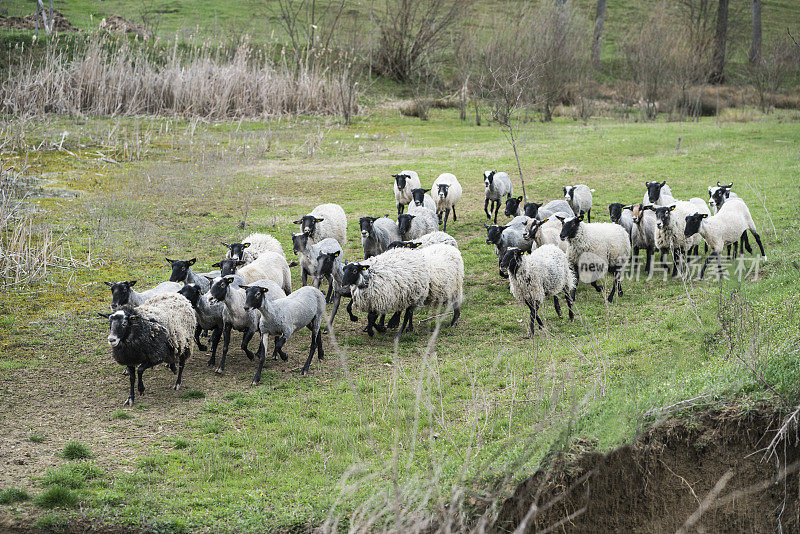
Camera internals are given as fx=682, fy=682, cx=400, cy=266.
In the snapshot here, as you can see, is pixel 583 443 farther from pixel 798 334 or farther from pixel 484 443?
pixel 798 334

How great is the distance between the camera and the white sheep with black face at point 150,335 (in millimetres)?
7666

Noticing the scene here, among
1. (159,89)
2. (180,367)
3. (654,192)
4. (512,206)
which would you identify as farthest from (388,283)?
(159,89)

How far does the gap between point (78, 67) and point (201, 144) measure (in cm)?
609

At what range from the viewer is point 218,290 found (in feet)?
27.9

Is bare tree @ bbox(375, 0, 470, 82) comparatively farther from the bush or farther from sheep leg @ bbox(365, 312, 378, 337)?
the bush

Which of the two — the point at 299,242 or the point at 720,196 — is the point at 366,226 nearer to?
the point at 299,242

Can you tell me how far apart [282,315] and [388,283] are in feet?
5.46

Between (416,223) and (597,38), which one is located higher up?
(597,38)

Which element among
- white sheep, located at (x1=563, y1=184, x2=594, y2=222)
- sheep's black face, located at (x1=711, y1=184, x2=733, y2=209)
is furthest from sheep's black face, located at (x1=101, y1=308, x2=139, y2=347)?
sheep's black face, located at (x1=711, y1=184, x2=733, y2=209)

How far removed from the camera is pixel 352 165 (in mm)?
21516

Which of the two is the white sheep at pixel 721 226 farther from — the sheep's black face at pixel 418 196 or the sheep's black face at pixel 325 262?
the sheep's black face at pixel 325 262

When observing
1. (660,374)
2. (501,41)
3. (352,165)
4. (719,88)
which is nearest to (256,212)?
(352,165)

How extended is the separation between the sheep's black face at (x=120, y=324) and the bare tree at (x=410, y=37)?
32.8 metres

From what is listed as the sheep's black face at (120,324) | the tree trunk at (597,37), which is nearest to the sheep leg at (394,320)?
the sheep's black face at (120,324)
